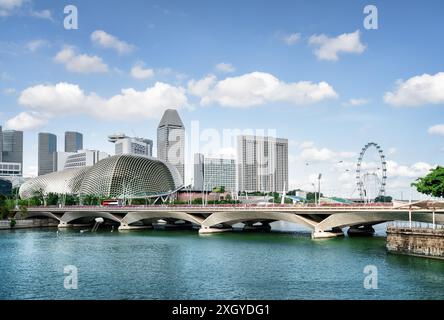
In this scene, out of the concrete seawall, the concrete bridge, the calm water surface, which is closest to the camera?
the calm water surface

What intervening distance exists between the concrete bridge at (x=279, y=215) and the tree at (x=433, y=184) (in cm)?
454

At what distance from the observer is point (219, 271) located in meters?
43.7

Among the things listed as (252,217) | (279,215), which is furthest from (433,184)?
(252,217)

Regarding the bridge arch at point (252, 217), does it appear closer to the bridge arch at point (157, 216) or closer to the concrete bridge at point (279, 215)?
the concrete bridge at point (279, 215)

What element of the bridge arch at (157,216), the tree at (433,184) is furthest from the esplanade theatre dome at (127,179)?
the tree at (433,184)

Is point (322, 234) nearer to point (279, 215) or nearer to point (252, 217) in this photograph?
point (279, 215)

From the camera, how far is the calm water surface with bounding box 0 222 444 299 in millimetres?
34312

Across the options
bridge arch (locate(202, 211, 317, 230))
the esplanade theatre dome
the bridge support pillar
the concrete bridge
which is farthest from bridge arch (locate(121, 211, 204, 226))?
the esplanade theatre dome

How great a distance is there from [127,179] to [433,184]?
12239 centimetres

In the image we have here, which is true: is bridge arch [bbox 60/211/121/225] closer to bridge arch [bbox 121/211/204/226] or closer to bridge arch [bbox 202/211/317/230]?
bridge arch [bbox 121/211/204/226]

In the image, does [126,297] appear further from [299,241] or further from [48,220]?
[48,220]

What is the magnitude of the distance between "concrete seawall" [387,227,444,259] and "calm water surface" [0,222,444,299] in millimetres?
1689

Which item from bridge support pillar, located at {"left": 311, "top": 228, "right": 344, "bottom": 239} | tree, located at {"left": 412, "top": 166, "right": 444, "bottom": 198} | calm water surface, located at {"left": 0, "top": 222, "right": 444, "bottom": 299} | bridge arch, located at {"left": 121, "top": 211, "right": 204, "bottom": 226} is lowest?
calm water surface, located at {"left": 0, "top": 222, "right": 444, "bottom": 299}
